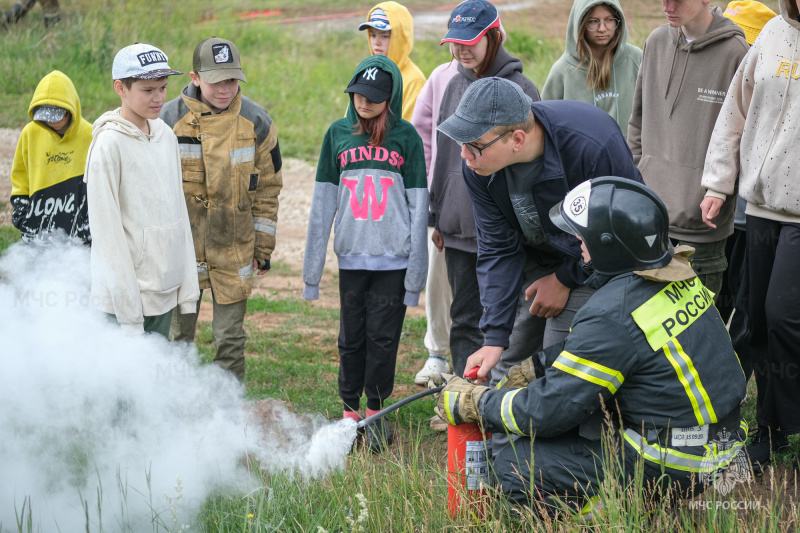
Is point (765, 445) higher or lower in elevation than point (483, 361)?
lower

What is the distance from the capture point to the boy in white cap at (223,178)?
482 centimetres

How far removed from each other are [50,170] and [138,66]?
1.72 meters

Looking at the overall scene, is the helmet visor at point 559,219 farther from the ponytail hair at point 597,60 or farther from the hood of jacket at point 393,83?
the ponytail hair at point 597,60

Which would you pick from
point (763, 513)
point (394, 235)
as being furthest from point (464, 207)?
point (763, 513)

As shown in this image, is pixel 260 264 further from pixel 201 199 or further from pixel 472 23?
pixel 472 23

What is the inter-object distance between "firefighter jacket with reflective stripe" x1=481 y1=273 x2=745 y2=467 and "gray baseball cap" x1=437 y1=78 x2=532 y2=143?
0.86m

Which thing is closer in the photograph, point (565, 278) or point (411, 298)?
point (565, 278)

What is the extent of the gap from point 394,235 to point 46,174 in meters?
2.49

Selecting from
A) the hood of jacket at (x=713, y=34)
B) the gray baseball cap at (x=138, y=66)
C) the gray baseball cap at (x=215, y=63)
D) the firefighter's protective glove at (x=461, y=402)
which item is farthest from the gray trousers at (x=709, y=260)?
the gray baseball cap at (x=138, y=66)

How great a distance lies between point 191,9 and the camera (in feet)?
58.6

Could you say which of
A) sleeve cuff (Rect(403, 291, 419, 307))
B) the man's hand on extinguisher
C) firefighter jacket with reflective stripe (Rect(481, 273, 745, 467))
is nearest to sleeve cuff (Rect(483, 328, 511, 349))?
the man's hand on extinguisher

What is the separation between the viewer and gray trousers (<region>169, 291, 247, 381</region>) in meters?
4.99

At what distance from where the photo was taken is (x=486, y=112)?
351 cm

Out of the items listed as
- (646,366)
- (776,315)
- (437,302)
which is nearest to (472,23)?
(437,302)
